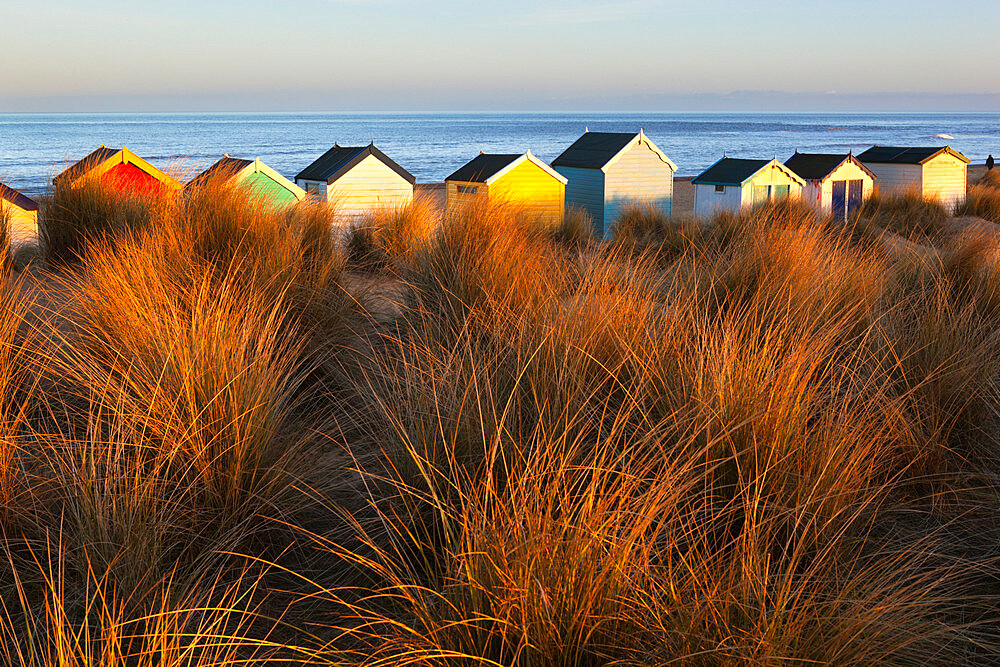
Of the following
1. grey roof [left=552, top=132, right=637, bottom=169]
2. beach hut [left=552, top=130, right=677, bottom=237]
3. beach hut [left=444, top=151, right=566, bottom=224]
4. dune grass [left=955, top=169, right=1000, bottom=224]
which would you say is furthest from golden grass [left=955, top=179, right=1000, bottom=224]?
beach hut [left=444, top=151, right=566, bottom=224]

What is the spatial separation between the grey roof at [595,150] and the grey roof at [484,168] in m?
2.50

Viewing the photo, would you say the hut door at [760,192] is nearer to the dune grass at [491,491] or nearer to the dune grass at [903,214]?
the dune grass at [903,214]

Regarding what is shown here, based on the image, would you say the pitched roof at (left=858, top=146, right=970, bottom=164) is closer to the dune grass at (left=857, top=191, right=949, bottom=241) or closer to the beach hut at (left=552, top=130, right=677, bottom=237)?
the dune grass at (left=857, top=191, right=949, bottom=241)

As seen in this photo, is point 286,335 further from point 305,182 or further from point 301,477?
point 305,182

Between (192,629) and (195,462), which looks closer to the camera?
(192,629)

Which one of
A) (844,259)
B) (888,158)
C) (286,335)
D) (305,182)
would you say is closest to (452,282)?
(286,335)

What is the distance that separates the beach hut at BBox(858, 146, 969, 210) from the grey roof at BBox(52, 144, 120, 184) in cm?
1937

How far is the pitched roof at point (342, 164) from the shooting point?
48.5 ft

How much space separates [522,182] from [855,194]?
31.5 ft

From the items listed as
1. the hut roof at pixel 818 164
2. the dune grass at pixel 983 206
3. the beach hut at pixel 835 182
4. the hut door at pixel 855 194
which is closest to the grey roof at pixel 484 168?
the beach hut at pixel 835 182

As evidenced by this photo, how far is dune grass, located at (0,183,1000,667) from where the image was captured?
2.06 metres

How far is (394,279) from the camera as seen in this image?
7.67 m

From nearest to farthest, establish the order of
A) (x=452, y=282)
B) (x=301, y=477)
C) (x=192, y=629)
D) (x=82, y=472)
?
1. (x=192, y=629)
2. (x=82, y=472)
3. (x=301, y=477)
4. (x=452, y=282)

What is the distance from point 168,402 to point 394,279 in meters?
4.71
